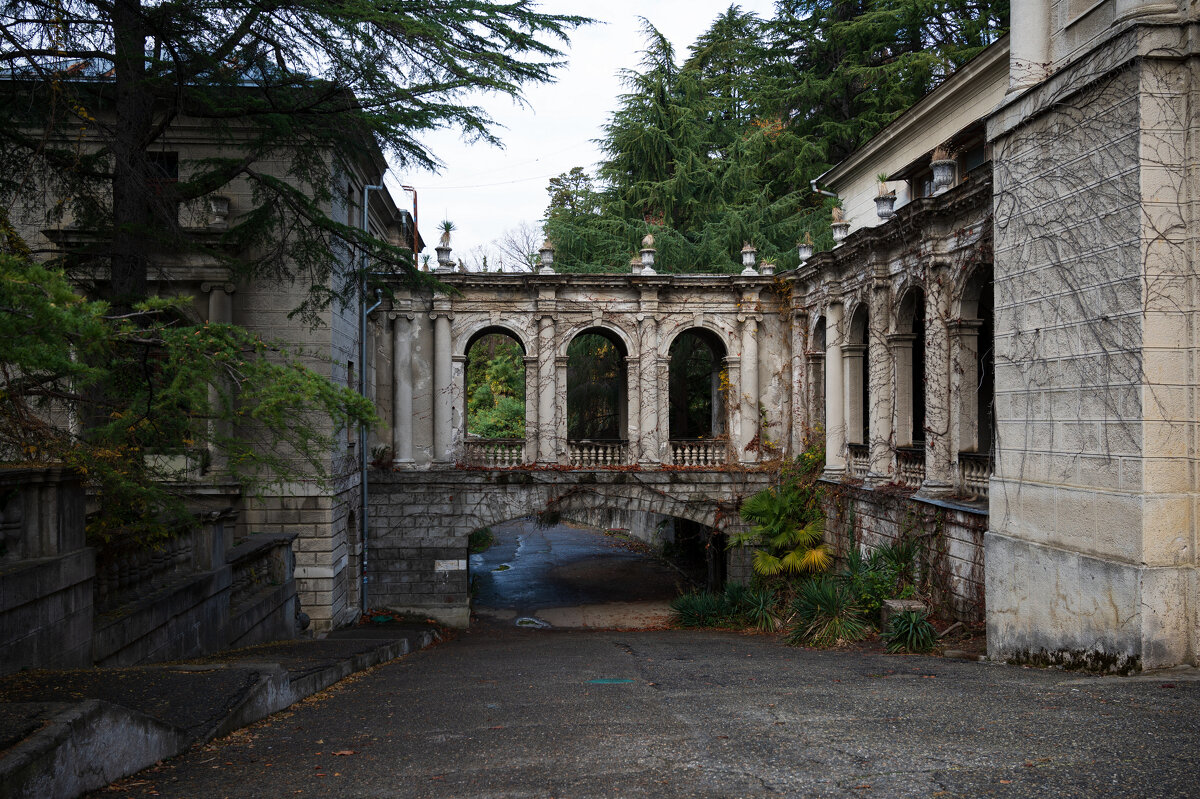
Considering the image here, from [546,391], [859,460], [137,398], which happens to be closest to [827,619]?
[859,460]

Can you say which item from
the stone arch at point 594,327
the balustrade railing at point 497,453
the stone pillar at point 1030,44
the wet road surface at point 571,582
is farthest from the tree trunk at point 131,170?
the wet road surface at point 571,582

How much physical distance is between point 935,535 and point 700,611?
6598mm

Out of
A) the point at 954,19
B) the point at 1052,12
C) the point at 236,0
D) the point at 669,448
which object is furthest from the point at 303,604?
the point at 954,19

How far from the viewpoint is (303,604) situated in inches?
666

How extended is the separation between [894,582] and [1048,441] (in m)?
5.32

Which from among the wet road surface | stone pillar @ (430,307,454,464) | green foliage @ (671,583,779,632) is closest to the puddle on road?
the wet road surface

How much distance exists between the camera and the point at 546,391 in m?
21.4

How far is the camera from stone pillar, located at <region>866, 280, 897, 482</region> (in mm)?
16812

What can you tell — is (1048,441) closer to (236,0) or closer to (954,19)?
(236,0)

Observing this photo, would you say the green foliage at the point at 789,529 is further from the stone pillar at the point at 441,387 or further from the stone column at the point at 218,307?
the stone column at the point at 218,307

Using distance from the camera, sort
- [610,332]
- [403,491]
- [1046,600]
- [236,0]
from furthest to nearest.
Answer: [610,332] < [403,491] < [236,0] < [1046,600]

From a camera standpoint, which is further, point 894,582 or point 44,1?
point 894,582

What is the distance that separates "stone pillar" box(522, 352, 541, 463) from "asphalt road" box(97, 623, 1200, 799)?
11.4m

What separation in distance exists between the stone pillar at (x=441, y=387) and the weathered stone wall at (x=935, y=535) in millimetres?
9815
